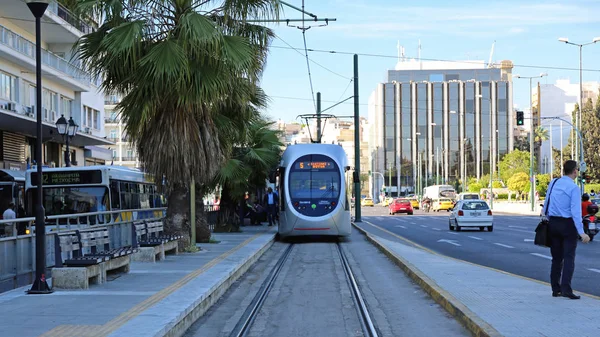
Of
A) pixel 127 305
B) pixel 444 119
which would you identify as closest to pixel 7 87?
pixel 127 305

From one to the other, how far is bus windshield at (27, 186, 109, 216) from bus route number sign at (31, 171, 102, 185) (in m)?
0.19

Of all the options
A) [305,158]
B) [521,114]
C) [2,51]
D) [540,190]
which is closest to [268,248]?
[305,158]

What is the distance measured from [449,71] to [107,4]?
13663 cm

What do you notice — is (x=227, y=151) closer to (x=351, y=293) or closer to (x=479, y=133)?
(x=351, y=293)

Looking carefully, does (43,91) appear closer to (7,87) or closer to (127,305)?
(7,87)

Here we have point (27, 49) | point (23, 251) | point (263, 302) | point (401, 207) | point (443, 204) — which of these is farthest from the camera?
point (443, 204)

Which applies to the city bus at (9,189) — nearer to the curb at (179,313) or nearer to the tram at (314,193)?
Answer: the tram at (314,193)

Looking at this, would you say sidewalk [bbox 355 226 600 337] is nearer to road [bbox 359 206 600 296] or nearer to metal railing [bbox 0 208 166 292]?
road [bbox 359 206 600 296]

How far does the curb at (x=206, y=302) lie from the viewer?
9703 millimetres

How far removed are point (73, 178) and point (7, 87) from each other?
15140mm

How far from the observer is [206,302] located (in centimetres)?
1216

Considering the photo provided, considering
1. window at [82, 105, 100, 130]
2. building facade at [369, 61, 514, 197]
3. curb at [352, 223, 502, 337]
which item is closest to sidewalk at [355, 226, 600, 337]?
curb at [352, 223, 502, 337]

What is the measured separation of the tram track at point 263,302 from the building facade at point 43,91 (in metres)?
16.4

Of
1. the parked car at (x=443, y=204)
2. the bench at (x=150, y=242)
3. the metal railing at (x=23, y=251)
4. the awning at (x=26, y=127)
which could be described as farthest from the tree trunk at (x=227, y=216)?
the parked car at (x=443, y=204)
